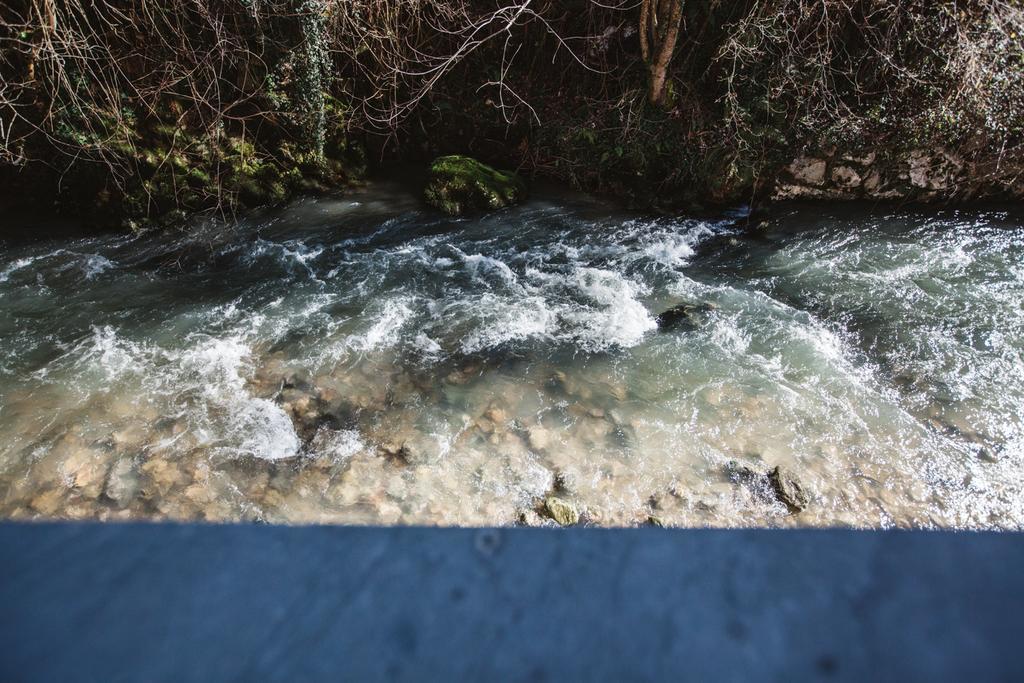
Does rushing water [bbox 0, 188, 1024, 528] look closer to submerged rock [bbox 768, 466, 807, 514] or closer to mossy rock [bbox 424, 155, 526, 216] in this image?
submerged rock [bbox 768, 466, 807, 514]

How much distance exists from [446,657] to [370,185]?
531 centimetres

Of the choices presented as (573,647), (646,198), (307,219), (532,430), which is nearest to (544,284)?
(532,430)

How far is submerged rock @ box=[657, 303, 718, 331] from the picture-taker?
3504 millimetres

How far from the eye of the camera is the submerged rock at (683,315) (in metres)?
3.50

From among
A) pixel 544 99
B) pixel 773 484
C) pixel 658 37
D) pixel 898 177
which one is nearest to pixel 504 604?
pixel 773 484

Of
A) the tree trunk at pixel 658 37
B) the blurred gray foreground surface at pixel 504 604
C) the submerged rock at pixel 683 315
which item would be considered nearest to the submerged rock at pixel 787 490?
the blurred gray foreground surface at pixel 504 604

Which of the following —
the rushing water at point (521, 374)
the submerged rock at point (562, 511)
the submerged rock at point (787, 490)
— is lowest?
the submerged rock at point (787, 490)

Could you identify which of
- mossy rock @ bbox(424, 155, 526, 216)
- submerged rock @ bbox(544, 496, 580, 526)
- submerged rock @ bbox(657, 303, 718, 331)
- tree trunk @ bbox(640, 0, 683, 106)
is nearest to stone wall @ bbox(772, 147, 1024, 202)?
tree trunk @ bbox(640, 0, 683, 106)

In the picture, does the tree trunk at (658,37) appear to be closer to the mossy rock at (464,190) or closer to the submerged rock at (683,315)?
the mossy rock at (464,190)

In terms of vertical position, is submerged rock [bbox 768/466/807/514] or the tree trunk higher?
the tree trunk

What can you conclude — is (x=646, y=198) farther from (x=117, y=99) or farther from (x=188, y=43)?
(x=117, y=99)

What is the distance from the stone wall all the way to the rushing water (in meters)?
0.31

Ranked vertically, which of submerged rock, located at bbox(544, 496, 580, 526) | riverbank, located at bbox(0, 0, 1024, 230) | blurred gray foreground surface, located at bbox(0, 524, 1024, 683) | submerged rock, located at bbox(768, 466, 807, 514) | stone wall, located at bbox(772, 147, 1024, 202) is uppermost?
riverbank, located at bbox(0, 0, 1024, 230)

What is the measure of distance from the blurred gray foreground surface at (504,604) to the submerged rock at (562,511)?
623mm
